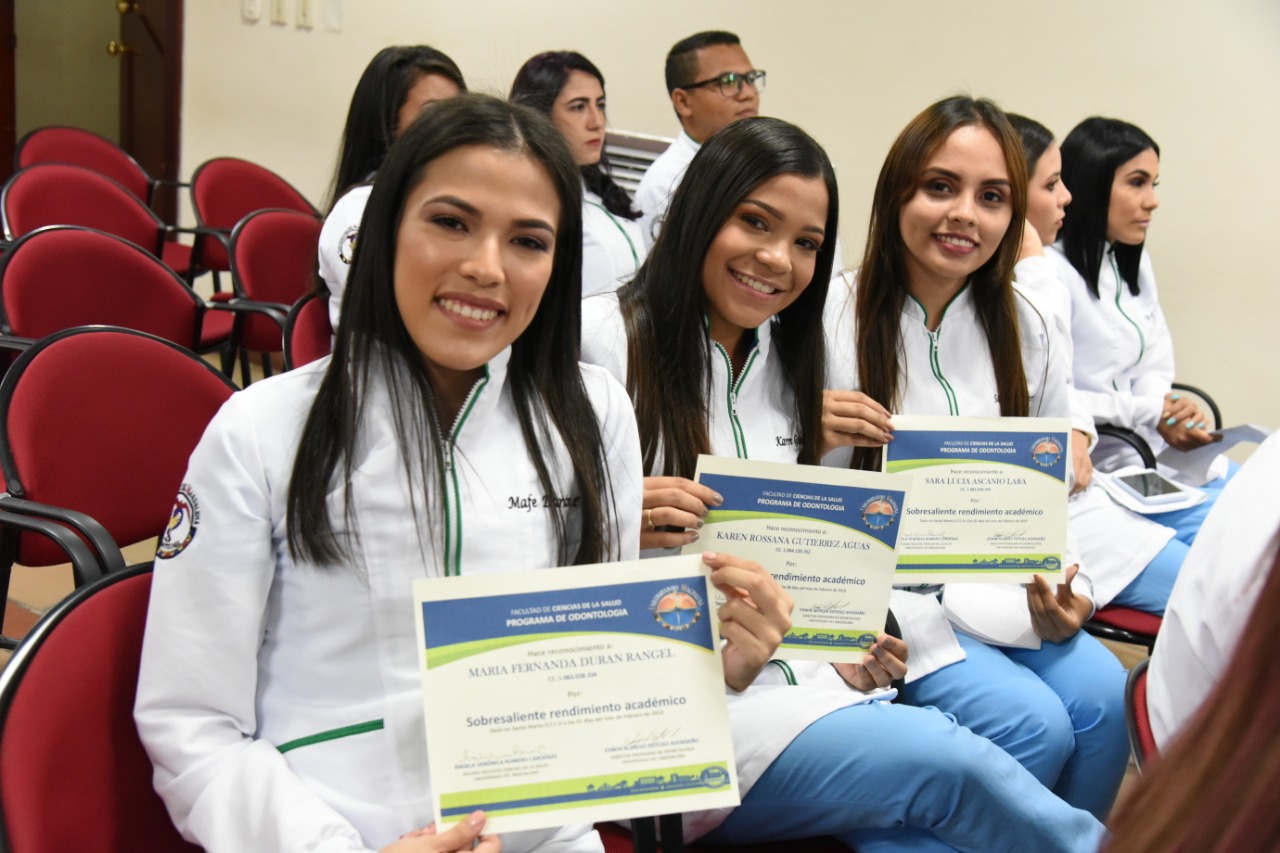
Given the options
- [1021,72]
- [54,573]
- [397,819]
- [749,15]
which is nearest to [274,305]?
[54,573]

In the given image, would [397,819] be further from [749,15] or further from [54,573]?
[749,15]

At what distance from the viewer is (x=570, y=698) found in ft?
3.70

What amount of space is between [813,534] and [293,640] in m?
0.72

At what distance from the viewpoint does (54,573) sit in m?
3.23

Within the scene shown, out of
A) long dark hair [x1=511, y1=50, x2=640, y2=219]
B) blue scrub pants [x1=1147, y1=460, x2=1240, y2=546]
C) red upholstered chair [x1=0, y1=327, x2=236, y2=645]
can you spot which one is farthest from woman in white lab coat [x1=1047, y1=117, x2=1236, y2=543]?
red upholstered chair [x1=0, y1=327, x2=236, y2=645]

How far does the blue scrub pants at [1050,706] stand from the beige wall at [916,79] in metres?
3.10

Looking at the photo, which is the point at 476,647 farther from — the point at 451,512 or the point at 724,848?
the point at 724,848

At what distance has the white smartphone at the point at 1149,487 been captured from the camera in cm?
264

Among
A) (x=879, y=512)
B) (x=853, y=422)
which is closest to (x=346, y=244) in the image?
(x=853, y=422)

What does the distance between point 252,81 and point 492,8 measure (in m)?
1.30

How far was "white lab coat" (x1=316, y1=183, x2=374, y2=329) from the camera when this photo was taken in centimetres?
260

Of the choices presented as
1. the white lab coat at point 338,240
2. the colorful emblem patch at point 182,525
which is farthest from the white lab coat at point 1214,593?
the white lab coat at point 338,240

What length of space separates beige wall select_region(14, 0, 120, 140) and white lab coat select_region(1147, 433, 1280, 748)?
639cm

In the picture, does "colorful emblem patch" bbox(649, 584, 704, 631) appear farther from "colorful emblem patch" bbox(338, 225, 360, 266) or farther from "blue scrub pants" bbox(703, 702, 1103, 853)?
"colorful emblem patch" bbox(338, 225, 360, 266)
